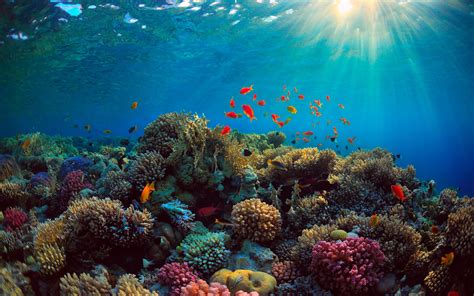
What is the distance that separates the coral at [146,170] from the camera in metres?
6.40

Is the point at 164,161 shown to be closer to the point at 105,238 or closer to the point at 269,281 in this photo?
the point at 105,238

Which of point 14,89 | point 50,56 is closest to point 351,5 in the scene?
point 50,56

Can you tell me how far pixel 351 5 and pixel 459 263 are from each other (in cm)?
1918

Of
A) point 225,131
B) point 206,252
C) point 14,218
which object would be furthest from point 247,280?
point 14,218

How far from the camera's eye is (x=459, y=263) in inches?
166

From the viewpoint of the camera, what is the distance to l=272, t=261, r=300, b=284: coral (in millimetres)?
4980

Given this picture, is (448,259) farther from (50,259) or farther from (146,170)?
(50,259)

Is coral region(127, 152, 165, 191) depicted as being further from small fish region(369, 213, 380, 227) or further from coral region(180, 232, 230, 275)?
small fish region(369, 213, 380, 227)

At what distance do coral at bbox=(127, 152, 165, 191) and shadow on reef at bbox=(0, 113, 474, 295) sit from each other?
0.08 ft

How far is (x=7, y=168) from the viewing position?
1037 cm

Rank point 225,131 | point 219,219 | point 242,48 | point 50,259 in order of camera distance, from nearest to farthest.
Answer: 1. point 50,259
2. point 219,219
3. point 225,131
4. point 242,48

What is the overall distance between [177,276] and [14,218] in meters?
5.44

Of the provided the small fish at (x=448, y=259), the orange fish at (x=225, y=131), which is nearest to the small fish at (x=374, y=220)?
the small fish at (x=448, y=259)

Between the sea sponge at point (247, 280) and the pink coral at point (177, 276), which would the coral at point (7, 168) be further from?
the sea sponge at point (247, 280)
